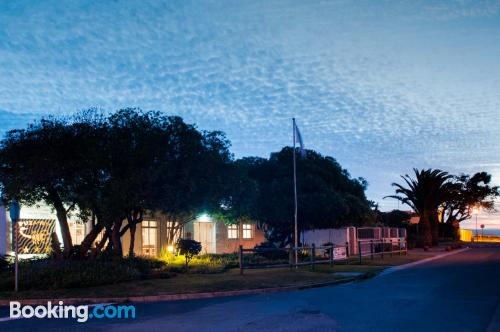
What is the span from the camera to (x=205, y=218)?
3547 centimetres

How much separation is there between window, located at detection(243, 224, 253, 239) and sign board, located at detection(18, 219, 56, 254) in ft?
54.8

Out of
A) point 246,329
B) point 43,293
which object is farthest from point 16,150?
point 246,329

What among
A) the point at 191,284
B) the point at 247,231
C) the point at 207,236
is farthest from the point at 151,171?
the point at 247,231

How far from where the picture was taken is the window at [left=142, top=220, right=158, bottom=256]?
102ft

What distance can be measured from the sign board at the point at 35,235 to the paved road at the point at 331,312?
13.0 metres

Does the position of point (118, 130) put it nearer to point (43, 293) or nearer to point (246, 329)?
point (43, 293)

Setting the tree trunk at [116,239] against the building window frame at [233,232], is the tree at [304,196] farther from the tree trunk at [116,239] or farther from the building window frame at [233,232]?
the tree trunk at [116,239]

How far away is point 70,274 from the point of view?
17.0 m

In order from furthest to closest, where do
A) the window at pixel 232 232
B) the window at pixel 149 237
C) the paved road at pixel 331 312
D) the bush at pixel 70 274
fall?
the window at pixel 232 232
the window at pixel 149 237
the bush at pixel 70 274
the paved road at pixel 331 312

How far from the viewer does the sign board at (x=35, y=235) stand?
24844 mm

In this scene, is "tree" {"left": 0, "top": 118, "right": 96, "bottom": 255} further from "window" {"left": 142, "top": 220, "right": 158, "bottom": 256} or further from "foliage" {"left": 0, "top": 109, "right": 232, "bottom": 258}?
"window" {"left": 142, "top": 220, "right": 158, "bottom": 256}

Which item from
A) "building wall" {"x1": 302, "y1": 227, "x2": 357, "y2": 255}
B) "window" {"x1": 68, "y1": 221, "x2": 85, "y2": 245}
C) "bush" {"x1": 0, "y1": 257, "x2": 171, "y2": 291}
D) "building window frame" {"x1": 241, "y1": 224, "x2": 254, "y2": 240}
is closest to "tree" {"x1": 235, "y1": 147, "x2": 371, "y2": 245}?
"building wall" {"x1": 302, "y1": 227, "x2": 357, "y2": 255}

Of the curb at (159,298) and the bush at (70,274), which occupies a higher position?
the bush at (70,274)

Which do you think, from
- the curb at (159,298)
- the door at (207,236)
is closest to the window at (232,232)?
the door at (207,236)
